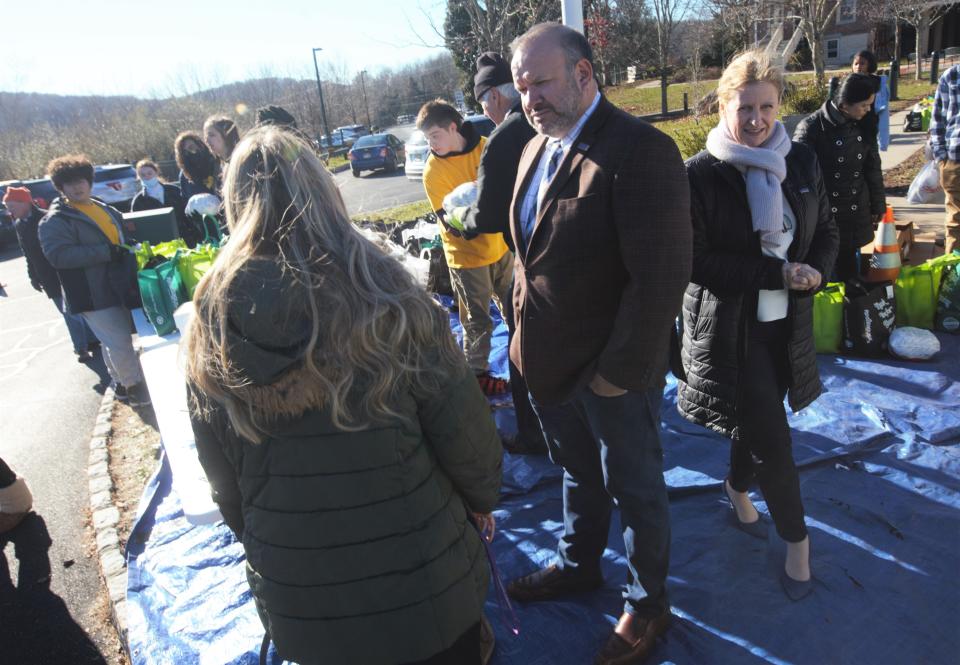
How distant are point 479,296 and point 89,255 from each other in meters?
2.98

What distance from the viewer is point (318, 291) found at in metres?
1.31

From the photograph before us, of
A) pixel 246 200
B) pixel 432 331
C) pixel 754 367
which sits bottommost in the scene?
pixel 754 367

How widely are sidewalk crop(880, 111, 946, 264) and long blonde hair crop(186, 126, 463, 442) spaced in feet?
17.6

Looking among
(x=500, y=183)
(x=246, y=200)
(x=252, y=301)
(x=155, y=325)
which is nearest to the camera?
(x=252, y=301)

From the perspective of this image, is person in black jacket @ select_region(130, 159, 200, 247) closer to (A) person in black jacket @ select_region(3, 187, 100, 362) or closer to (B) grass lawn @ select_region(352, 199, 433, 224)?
(A) person in black jacket @ select_region(3, 187, 100, 362)

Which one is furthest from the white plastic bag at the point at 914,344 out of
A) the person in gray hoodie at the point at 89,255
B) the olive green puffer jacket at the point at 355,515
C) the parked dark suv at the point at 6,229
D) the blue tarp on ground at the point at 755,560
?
the parked dark suv at the point at 6,229

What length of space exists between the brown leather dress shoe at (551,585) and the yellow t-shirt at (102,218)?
4.24 meters

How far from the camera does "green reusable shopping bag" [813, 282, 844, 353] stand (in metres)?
4.11

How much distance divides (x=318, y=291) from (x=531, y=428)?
7.47 ft

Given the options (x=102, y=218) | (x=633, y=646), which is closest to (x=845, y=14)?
(x=102, y=218)

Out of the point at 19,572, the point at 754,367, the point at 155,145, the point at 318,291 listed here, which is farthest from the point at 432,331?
the point at 155,145

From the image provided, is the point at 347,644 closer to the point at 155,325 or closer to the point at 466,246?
the point at 466,246

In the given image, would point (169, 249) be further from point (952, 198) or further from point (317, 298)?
point (952, 198)

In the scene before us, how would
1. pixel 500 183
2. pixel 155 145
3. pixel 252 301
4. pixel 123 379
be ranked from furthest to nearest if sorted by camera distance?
pixel 155 145 < pixel 123 379 < pixel 500 183 < pixel 252 301
